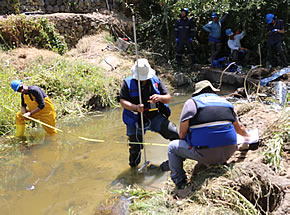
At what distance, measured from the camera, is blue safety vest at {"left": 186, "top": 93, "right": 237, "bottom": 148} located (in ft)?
9.45

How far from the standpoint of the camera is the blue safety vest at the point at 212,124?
2.88 meters

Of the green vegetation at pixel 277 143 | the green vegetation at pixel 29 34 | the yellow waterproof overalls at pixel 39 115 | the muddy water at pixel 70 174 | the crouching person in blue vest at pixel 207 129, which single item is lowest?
the muddy water at pixel 70 174

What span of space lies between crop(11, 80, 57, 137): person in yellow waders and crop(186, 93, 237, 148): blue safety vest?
3583 millimetres

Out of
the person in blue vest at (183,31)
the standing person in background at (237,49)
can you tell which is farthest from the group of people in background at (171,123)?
the standing person in background at (237,49)

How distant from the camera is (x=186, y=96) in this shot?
29.8 feet

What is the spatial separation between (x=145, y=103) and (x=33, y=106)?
2755mm

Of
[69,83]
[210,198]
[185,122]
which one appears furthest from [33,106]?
[210,198]

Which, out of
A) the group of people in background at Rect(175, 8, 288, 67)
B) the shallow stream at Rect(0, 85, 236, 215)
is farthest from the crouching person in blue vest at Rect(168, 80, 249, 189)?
the group of people in background at Rect(175, 8, 288, 67)

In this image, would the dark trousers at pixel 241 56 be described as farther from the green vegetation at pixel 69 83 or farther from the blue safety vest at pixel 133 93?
the blue safety vest at pixel 133 93

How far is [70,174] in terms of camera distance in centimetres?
458

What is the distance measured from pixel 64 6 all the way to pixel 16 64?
14.6 feet

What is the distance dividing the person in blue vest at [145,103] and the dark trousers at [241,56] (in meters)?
6.47

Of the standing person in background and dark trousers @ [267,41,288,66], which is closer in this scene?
dark trousers @ [267,41,288,66]

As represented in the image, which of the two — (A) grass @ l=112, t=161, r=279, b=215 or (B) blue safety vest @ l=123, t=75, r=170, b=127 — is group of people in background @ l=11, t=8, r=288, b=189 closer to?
(B) blue safety vest @ l=123, t=75, r=170, b=127
